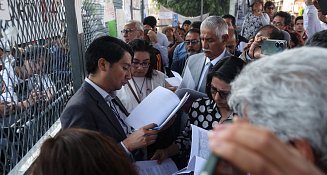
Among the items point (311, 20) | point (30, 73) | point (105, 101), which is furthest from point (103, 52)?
point (311, 20)

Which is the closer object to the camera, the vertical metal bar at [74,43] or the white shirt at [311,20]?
the vertical metal bar at [74,43]

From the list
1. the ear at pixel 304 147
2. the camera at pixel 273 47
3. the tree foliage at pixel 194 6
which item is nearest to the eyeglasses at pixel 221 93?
the camera at pixel 273 47

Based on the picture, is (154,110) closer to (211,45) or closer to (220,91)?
(220,91)

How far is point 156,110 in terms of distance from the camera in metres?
2.07

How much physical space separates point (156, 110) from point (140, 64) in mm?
1165

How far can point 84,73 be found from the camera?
8.86 ft

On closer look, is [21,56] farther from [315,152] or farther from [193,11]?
[193,11]

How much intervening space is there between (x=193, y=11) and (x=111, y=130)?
1715 cm

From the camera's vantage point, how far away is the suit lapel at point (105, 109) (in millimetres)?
1936

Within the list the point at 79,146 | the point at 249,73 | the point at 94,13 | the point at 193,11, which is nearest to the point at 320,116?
the point at 249,73

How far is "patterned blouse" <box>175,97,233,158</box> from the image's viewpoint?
220 cm

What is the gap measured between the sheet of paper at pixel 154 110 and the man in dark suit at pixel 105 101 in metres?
0.07

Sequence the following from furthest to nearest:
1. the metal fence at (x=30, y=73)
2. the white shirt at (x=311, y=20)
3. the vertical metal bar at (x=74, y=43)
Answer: the white shirt at (x=311, y=20) < the vertical metal bar at (x=74, y=43) < the metal fence at (x=30, y=73)

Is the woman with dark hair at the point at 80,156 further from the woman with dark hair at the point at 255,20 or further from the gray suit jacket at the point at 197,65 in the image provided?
the woman with dark hair at the point at 255,20
